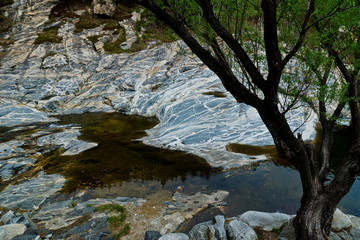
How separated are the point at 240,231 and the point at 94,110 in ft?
76.0

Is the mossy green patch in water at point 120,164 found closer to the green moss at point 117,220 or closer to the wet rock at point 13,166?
the wet rock at point 13,166

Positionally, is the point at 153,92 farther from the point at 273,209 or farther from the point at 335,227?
the point at 335,227

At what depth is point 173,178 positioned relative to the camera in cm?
1035

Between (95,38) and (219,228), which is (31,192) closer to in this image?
(219,228)

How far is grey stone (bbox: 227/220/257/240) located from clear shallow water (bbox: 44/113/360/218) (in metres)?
1.58

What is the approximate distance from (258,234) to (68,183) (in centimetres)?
830

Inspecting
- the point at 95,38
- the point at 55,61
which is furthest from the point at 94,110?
the point at 95,38

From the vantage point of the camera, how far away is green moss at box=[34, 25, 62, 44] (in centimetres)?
3440

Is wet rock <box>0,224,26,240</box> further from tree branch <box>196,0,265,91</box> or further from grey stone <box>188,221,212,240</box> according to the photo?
tree branch <box>196,0,265,91</box>

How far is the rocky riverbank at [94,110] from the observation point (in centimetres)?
722

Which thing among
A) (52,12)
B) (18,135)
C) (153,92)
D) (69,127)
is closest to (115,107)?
(153,92)

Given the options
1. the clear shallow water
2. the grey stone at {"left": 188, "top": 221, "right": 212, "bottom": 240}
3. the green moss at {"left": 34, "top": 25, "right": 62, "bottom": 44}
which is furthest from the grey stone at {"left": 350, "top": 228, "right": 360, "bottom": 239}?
the green moss at {"left": 34, "top": 25, "right": 62, "bottom": 44}

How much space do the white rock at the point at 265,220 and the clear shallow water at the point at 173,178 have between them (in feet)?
3.06

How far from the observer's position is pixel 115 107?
25.9 meters
